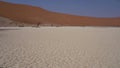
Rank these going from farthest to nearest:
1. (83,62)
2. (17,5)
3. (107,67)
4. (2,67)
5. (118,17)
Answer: (118,17)
(17,5)
(83,62)
(107,67)
(2,67)

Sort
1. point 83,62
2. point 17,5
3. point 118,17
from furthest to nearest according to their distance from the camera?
point 118,17, point 17,5, point 83,62

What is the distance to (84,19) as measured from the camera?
178 feet

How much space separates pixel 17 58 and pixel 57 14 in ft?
168

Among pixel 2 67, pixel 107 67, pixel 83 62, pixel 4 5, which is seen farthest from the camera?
pixel 4 5

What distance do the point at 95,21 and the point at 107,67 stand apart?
50683mm

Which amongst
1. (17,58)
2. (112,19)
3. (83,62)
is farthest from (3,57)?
(112,19)

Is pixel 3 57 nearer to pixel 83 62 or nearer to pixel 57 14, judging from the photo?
pixel 83 62

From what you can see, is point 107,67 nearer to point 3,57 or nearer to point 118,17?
point 3,57

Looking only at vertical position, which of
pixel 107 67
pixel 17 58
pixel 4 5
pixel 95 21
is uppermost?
pixel 4 5

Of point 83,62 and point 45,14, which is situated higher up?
point 45,14

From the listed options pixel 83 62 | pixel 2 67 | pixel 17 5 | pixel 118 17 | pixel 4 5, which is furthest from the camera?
pixel 118 17

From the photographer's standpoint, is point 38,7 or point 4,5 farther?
point 38,7

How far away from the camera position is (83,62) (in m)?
5.08

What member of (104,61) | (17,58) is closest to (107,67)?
(104,61)
